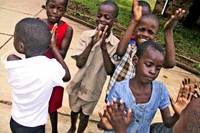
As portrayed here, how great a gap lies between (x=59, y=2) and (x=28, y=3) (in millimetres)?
5681

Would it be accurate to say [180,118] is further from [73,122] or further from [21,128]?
[73,122]

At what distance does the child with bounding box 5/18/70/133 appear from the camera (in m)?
1.85

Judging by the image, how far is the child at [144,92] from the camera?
2.00 metres

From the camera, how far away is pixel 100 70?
8.90 ft

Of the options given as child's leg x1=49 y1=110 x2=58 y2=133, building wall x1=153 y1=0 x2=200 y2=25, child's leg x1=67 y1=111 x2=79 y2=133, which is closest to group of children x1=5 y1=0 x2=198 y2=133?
child's leg x1=49 y1=110 x2=58 y2=133

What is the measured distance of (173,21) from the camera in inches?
99.4

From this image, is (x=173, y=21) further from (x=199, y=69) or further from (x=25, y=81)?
(x=199, y=69)

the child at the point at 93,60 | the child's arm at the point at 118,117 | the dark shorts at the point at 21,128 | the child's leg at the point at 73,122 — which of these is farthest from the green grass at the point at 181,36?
the child's arm at the point at 118,117

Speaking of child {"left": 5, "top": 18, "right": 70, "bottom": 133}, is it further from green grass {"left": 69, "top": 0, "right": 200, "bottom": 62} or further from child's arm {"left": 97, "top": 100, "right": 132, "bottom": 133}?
green grass {"left": 69, "top": 0, "right": 200, "bottom": 62}

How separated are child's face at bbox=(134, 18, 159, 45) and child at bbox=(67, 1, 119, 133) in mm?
274

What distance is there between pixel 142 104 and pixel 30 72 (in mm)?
754

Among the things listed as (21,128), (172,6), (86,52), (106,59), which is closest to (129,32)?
(106,59)

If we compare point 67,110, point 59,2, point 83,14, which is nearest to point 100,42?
point 59,2

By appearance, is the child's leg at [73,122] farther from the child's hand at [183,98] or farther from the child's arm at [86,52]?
the child's hand at [183,98]
